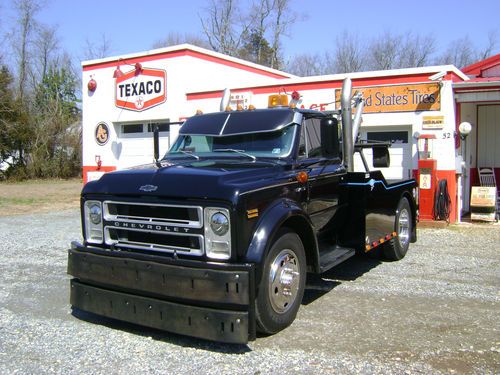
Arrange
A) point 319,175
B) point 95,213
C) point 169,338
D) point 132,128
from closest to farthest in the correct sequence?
point 169,338
point 95,213
point 319,175
point 132,128

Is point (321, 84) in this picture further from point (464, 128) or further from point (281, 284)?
point (281, 284)

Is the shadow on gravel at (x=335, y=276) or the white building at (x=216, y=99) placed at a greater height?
the white building at (x=216, y=99)

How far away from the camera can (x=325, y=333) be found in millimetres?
4562

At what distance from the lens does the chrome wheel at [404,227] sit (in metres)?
7.62

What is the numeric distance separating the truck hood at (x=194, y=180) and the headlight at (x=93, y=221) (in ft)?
0.45

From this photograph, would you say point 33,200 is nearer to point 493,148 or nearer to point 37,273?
point 37,273

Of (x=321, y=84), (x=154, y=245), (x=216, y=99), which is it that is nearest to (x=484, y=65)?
(x=321, y=84)

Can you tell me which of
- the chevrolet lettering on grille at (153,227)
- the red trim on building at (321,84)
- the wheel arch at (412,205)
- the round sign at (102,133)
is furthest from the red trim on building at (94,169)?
the chevrolet lettering on grille at (153,227)

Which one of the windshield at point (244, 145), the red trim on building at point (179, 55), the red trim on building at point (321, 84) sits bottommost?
the windshield at point (244, 145)

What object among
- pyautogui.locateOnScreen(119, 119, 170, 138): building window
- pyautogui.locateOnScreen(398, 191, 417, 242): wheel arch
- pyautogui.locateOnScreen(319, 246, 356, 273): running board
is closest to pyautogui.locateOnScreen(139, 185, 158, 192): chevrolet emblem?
pyautogui.locateOnScreen(319, 246, 356, 273): running board

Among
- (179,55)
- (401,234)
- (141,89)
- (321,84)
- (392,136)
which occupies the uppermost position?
(179,55)

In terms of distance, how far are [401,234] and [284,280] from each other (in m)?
3.78

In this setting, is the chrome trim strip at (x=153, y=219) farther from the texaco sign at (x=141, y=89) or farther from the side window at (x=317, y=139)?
the texaco sign at (x=141, y=89)

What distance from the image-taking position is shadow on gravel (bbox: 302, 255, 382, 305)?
5857mm
